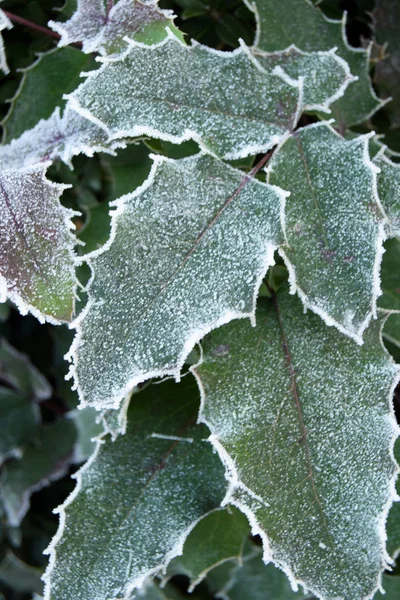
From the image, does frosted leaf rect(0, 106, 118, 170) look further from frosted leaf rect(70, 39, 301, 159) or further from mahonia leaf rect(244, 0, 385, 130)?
mahonia leaf rect(244, 0, 385, 130)

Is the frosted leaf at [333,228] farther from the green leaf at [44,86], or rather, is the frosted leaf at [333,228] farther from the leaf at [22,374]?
the leaf at [22,374]

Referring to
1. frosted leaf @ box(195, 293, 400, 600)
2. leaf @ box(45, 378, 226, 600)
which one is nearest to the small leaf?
leaf @ box(45, 378, 226, 600)

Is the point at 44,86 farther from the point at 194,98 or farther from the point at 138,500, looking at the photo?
the point at 138,500

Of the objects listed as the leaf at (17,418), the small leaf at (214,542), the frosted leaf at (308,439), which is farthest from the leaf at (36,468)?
the frosted leaf at (308,439)

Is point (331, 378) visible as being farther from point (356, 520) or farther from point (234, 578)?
point (234, 578)

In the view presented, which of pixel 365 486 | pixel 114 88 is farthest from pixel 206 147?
pixel 365 486

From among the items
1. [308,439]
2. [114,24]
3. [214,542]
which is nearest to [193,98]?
[114,24]

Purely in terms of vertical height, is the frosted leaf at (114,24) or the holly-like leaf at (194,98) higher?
the frosted leaf at (114,24)
